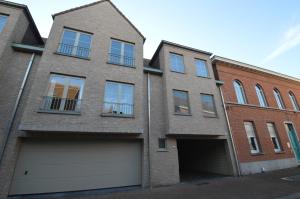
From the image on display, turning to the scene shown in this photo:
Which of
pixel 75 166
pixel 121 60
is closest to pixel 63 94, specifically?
pixel 75 166

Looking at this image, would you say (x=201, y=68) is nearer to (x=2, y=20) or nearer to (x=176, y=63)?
(x=176, y=63)

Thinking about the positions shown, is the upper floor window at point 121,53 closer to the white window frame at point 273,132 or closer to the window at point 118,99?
the window at point 118,99

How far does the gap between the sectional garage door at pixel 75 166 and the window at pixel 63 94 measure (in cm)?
177

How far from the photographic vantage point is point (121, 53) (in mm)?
9977

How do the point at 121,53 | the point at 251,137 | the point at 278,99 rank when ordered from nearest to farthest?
the point at 121,53, the point at 251,137, the point at 278,99

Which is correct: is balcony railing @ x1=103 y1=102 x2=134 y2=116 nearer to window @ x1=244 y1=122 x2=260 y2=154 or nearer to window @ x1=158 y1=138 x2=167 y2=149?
window @ x1=158 y1=138 x2=167 y2=149

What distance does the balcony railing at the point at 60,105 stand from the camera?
7.41 m

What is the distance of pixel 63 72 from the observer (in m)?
8.09

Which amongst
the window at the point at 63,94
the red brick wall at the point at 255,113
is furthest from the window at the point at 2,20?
the red brick wall at the point at 255,113

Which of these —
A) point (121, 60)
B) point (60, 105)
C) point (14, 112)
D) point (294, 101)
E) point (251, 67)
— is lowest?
point (14, 112)

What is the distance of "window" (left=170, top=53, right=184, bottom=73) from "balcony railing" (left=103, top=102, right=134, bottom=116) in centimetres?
455

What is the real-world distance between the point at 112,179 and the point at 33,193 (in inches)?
135

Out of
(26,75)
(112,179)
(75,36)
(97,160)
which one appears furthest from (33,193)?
(75,36)

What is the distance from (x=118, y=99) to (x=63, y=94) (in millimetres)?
2822
